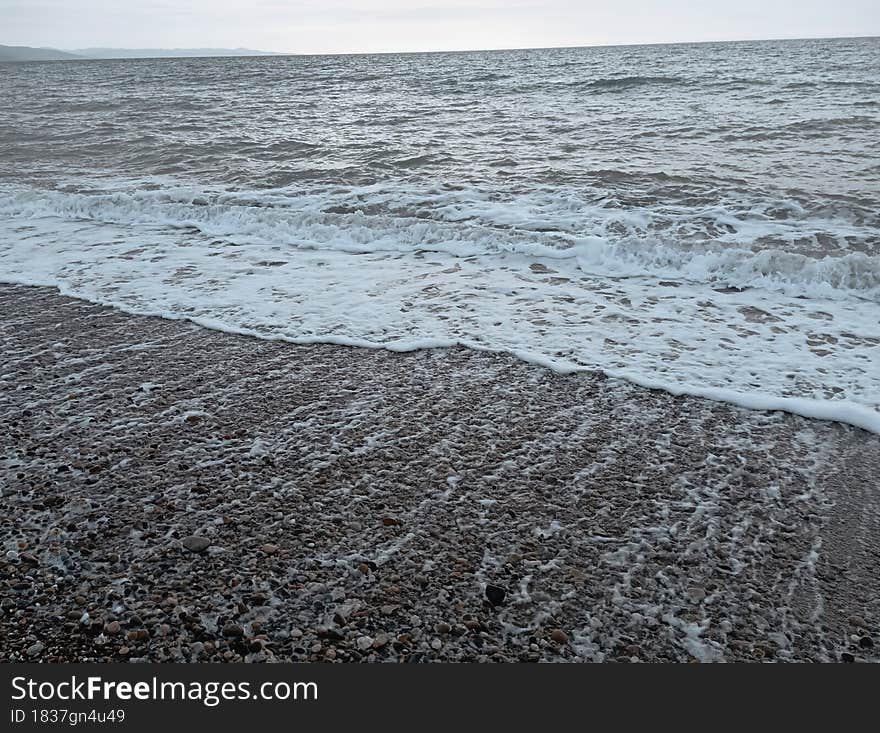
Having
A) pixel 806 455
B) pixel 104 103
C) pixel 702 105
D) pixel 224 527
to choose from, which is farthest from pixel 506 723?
pixel 104 103

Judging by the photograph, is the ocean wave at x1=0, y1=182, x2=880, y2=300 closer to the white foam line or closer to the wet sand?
the white foam line

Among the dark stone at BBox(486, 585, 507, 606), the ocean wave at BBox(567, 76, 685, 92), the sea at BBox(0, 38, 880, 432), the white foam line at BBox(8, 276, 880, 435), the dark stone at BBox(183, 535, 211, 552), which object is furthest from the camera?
the ocean wave at BBox(567, 76, 685, 92)

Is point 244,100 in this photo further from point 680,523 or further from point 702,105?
point 680,523

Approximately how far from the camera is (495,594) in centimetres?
214

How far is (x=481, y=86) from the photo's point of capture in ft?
77.5

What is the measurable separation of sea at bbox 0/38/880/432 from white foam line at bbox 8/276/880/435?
0.02 m

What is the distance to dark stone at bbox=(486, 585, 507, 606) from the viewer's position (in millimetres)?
2113

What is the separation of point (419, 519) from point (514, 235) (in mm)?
4568

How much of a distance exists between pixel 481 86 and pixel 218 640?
2459 cm

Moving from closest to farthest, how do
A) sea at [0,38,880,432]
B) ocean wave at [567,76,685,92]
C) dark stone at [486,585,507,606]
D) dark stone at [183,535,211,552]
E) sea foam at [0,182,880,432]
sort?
1. dark stone at [486,585,507,606]
2. dark stone at [183,535,211,552]
3. sea foam at [0,182,880,432]
4. sea at [0,38,880,432]
5. ocean wave at [567,76,685,92]

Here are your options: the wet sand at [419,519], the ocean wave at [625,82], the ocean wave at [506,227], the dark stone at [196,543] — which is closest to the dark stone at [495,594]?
the wet sand at [419,519]

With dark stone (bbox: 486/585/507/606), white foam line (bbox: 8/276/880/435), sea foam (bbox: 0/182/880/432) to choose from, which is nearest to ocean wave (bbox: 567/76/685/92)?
sea foam (bbox: 0/182/880/432)

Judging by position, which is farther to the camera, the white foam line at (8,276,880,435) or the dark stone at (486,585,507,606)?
the white foam line at (8,276,880,435)

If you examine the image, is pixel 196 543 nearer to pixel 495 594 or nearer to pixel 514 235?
pixel 495 594
